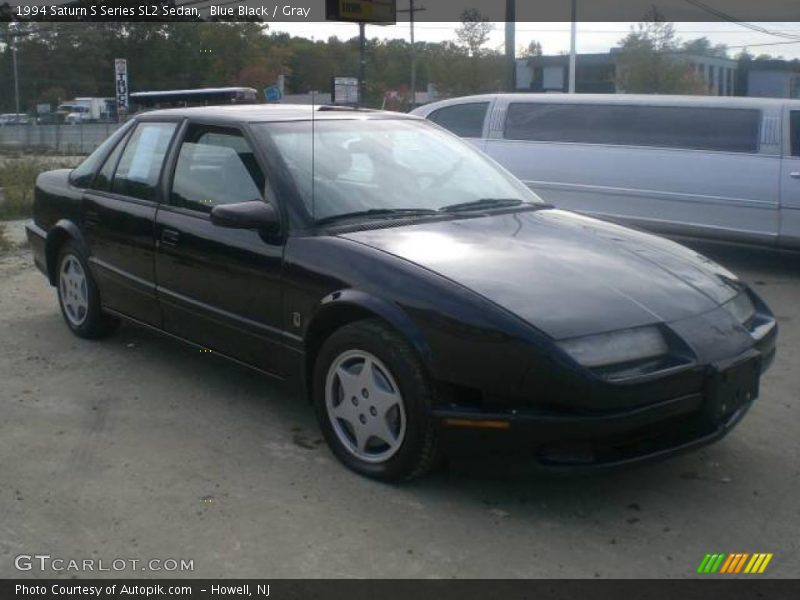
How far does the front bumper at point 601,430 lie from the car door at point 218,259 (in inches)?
46.1

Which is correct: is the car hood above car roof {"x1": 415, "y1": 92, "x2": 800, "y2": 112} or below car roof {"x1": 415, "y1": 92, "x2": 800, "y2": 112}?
below

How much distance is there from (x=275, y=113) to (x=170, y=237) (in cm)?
85

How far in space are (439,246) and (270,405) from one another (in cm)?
144

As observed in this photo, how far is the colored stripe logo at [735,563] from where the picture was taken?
10.2ft

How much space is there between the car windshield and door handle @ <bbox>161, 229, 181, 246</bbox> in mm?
737

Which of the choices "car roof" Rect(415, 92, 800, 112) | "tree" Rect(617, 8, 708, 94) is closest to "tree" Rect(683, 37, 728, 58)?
"tree" Rect(617, 8, 708, 94)

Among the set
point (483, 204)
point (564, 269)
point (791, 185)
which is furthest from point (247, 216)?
point (791, 185)

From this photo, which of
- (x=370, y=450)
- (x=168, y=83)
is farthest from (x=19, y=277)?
(x=168, y=83)

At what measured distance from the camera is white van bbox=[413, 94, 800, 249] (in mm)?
8094

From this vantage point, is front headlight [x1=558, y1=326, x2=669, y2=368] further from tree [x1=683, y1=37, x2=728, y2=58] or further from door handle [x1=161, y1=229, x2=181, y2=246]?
tree [x1=683, y1=37, x2=728, y2=58]

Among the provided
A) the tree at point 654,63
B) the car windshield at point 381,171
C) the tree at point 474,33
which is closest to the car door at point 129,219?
the car windshield at point 381,171

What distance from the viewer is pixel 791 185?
7957mm

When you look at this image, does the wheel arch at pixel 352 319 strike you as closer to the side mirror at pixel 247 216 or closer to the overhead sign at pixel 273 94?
the side mirror at pixel 247 216

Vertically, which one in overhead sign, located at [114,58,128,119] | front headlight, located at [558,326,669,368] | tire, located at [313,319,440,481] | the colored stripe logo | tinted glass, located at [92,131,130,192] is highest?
overhead sign, located at [114,58,128,119]
